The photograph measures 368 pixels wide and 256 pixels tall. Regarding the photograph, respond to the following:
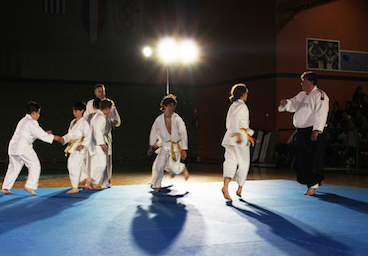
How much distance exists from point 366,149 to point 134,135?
832cm

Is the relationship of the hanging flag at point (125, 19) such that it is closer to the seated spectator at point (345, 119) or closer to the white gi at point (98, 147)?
the seated spectator at point (345, 119)

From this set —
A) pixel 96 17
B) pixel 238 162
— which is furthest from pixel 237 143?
pixel 96 17

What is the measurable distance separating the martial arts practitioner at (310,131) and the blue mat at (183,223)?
291 mm

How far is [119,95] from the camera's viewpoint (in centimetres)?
1529

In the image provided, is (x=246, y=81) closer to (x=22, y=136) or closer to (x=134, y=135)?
(x=134, y=135)

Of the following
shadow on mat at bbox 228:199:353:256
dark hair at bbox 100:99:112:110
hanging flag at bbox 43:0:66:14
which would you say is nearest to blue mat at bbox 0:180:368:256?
shadow on mat at bbox 228:199:353:256

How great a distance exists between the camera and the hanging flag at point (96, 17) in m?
13.7

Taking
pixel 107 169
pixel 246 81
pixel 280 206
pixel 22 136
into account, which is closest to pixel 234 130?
pixel 280 206

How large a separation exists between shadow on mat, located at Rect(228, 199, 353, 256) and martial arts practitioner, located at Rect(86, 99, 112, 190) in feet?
8.06

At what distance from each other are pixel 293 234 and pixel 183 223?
3.12 ft

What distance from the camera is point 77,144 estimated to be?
577cm

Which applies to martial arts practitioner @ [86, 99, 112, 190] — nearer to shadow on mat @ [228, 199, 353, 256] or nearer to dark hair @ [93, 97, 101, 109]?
dark hair @ [93, 97, 101, 109]

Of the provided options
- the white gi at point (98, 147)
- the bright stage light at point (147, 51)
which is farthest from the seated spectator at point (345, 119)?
the white gi at point (98, 147)

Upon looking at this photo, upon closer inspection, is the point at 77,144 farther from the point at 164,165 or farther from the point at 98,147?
the point at 164,165
